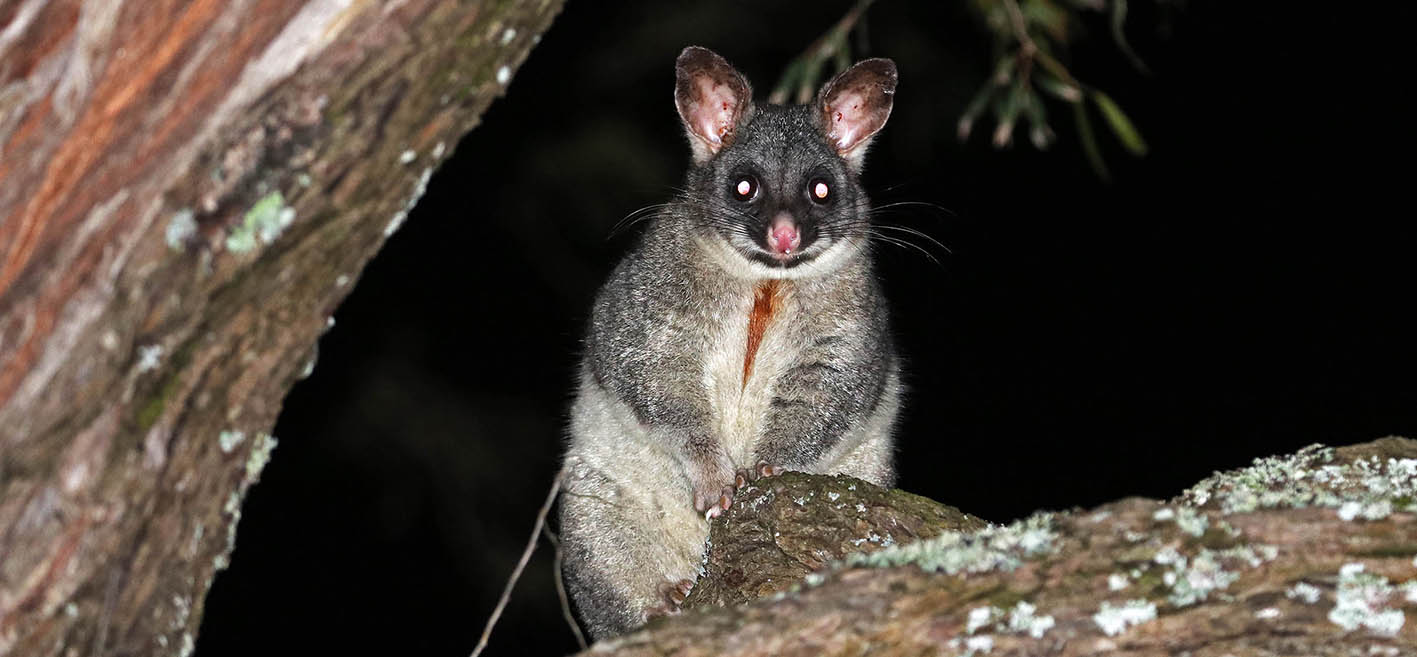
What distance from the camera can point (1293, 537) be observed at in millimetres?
2094

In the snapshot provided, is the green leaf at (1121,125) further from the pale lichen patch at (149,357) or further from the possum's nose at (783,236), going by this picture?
the pale lichen patch at (149,357)

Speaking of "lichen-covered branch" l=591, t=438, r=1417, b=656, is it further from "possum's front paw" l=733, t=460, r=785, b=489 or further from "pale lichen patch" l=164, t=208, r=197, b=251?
"possum's front paw" l=733, t=460, r=785, b=489

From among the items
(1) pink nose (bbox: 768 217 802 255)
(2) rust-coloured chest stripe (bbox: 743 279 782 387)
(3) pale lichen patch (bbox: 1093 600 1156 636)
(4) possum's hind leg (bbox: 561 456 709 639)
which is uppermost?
(3) pale lichen patch (bbox: 1093 600 1156 636)

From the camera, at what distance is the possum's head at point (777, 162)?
455cm

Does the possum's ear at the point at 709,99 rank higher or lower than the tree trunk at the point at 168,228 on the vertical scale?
lower

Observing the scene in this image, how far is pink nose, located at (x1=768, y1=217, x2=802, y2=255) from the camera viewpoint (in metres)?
4.33

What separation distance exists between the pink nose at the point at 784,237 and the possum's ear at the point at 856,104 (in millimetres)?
583

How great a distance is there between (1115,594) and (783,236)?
7.84 feet

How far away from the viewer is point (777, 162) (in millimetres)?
4684

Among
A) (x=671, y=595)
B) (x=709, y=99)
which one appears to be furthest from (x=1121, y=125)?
(x=671, y=595)

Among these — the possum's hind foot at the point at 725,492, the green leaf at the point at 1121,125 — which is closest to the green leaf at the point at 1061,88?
the green leaf at the point at 1121,125

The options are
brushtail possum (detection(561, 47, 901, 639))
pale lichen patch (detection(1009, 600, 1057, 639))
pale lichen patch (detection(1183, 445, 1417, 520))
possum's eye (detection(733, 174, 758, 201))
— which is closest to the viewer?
pale lichen patch (detection(1009, 600, 1057, 639))

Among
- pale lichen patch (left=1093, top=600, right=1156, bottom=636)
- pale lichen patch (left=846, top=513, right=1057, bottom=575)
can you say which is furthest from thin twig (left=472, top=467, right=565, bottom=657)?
pale lichen patch (left=1093, top=600, right=1156, bottom=636)

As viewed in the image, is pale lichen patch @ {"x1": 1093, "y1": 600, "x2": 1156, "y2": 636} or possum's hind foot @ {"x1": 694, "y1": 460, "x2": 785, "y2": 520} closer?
pale lichen patch @ {"x1": 1093, "y1": 600, "x2": 1156, "y2": 636}
